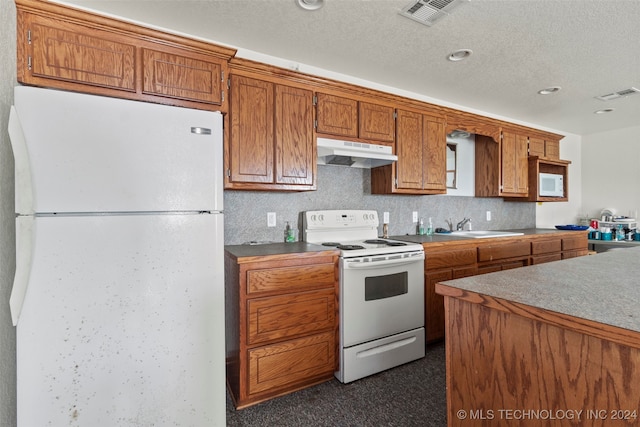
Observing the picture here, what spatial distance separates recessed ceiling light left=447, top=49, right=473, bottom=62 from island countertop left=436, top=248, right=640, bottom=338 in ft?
5.59

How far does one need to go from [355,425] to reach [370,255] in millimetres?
1024

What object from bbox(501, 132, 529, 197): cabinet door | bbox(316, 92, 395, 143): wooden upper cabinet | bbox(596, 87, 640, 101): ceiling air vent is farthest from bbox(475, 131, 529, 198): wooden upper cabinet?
bbox(316, 92, 395, 143): wooden upper cabinet

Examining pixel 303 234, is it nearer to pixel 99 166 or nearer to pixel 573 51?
pixel 99 166

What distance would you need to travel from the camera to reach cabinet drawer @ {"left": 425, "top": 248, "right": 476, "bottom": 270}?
264 cm

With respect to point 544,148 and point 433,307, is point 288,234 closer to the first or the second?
point 433,307

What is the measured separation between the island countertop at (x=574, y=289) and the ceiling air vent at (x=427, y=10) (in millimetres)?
1548

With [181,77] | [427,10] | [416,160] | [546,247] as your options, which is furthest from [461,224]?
[181,77]

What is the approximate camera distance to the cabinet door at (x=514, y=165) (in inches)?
147

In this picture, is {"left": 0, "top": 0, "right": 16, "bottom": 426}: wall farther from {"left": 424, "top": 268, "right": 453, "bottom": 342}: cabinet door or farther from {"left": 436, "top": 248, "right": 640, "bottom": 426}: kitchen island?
{"left": 424, "top": 268, "right": 453, "bottom": 342}: cabinet door

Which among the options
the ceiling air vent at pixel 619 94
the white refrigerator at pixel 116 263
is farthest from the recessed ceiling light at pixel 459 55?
the ceiling air vent at pixel 619 94

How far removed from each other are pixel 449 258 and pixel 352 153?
127cm

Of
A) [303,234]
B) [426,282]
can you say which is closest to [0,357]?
[303,234]

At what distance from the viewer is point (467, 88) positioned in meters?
3.17

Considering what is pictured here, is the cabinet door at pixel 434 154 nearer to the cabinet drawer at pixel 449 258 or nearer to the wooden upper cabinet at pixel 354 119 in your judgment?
the wooden upper cabinet at pixel 354 119
